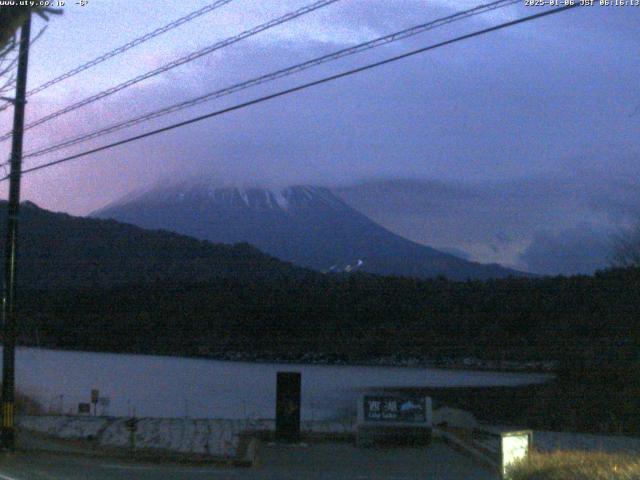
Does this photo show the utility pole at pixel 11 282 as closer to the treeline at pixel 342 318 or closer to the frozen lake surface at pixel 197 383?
the frozen lake surface at pixel 197 383

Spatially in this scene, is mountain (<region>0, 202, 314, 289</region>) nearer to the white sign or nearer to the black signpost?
the black signpost

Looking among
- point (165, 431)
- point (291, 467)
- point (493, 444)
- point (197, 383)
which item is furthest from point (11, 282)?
point (197, 383)

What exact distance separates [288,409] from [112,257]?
32.8m

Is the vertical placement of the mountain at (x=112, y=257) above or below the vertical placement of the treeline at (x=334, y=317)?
above

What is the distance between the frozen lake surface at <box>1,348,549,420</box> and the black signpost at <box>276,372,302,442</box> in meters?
8.08

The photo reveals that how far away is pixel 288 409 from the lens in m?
24.6

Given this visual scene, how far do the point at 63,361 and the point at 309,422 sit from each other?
523 inches

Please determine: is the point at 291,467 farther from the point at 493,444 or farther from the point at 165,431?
the point at 165,431

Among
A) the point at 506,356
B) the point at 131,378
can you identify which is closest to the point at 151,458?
the point at 131,378

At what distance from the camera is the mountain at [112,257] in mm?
51406

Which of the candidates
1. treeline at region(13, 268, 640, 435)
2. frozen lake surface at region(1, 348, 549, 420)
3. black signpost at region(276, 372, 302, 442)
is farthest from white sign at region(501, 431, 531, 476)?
treeline at region(13, 268, 640, 435)

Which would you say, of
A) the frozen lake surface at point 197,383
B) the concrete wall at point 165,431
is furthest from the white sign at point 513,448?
the frozen lake surface at point 197,383

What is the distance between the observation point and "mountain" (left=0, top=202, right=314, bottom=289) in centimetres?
5141

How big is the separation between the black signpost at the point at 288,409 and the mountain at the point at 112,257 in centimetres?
2594
